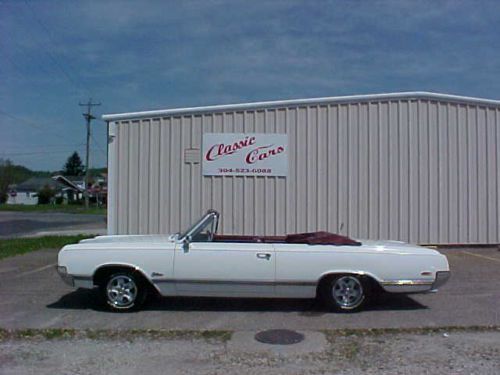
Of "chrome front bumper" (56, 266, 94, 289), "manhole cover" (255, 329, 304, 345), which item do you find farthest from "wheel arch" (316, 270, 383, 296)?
"chrome front bumper" (56, 266, 94, 289)

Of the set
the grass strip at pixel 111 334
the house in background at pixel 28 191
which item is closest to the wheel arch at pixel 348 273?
the grass strip at pixel 111 334

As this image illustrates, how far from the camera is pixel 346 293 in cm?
807

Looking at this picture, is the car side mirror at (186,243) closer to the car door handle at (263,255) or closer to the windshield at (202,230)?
the windshield at (202,230)

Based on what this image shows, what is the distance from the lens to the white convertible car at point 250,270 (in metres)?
7.93

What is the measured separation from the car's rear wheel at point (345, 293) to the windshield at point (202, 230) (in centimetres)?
168

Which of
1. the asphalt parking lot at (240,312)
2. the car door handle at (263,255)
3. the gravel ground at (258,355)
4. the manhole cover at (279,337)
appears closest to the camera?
the gravel ground at (258,355)

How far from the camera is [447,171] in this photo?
1514 centimetres

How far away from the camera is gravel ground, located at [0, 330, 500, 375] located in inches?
227

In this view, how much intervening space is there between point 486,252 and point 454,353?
9.15 m

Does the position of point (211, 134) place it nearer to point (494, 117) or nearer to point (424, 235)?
point (424, 235)

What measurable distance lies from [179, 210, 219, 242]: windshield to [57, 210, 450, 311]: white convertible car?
0.09 meters

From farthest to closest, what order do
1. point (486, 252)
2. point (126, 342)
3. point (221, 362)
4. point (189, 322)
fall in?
point (486, 252) → point (189, 322) → point (126, 342) → point (221, 362)

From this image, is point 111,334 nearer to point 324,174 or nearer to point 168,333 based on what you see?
point 168,333

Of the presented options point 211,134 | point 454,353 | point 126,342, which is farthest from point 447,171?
point 126,342
